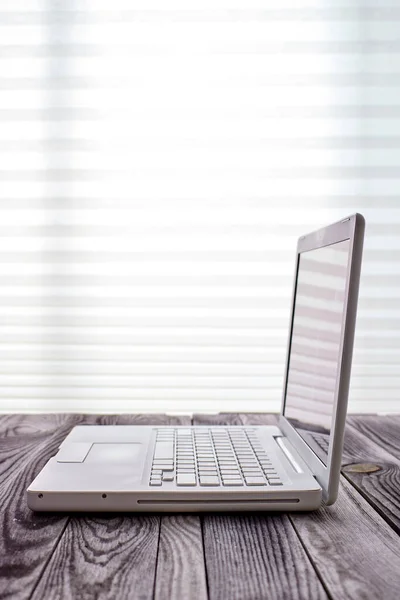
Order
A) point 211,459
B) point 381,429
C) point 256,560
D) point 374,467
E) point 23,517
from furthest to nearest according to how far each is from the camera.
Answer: point 381,429, point 374,467, point 211,459, point 23,517, point 256,560

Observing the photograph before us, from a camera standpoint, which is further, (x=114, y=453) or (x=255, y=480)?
(x=114, y=453)

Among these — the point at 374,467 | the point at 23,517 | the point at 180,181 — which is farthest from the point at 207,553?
the point at 180,181

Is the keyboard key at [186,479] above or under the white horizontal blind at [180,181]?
under

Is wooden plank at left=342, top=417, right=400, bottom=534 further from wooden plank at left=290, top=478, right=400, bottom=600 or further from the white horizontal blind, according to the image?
the white horizontal blind

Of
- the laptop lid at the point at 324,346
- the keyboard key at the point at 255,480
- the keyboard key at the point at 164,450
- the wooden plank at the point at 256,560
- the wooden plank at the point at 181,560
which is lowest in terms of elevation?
the wooden plank at the point at 181,560

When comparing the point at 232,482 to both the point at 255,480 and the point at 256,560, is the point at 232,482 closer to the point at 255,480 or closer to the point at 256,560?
the point at 255,480

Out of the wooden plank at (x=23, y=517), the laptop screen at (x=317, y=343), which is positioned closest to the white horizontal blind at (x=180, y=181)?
the wooden plank at (x=23, y=517)

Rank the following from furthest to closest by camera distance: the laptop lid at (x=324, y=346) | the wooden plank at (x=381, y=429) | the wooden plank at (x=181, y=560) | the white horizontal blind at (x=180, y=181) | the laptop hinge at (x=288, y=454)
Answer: the white horizontal blind at (x=180, y=181) < the wooden plank at (x=381, y=429) < the laptop hinge at (x=288, y=454) < the laptop lid at (x=324, y=346) < the wooden plank at (x=181, y=560)

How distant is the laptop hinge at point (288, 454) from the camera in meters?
0.79

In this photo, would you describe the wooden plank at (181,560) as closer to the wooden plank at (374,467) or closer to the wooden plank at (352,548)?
the wooden plank at (352,548)

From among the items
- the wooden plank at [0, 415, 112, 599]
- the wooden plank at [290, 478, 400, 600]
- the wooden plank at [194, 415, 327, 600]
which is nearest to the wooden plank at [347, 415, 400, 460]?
the wooden plank at [290, 478, 400, 600]

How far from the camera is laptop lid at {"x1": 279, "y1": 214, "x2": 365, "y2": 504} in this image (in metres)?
0.68

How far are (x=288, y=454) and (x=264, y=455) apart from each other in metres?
0.04

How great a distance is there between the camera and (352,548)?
2.06 feet
